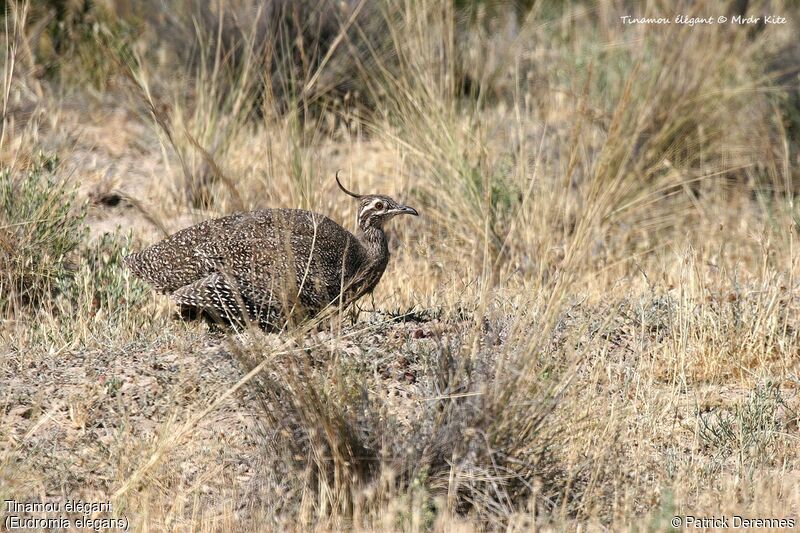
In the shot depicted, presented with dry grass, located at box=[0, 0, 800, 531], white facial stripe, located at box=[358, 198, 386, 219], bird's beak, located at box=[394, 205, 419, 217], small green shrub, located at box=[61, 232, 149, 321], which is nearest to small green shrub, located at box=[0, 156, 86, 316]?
dry grass, located at box=[0, 0, 800, 531]

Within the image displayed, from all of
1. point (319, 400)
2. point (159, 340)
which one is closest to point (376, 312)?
point (159, 340)

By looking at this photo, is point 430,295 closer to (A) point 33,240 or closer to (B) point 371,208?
(B) point 371,208

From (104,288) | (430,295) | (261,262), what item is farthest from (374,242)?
(104,288)

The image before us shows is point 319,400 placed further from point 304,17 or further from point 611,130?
point 304,17

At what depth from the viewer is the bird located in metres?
6.13

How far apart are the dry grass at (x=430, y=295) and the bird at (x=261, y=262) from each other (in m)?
0.28

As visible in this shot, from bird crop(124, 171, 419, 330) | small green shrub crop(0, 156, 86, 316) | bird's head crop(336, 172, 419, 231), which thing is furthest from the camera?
small green shrub crop(0, 156, 86, 316)

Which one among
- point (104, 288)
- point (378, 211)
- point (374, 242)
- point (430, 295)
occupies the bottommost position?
point (104, 288)

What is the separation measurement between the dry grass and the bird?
0.92 ft

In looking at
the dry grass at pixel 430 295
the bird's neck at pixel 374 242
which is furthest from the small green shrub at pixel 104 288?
the bird's neck at pixel 374 242

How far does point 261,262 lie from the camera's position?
6.26 metres

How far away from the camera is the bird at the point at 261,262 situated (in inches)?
241

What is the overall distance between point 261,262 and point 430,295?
1336 mm

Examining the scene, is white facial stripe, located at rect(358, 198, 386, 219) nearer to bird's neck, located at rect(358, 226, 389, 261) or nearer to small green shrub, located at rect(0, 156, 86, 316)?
bird's neck, located at rect(358, 226, 389, 261)
